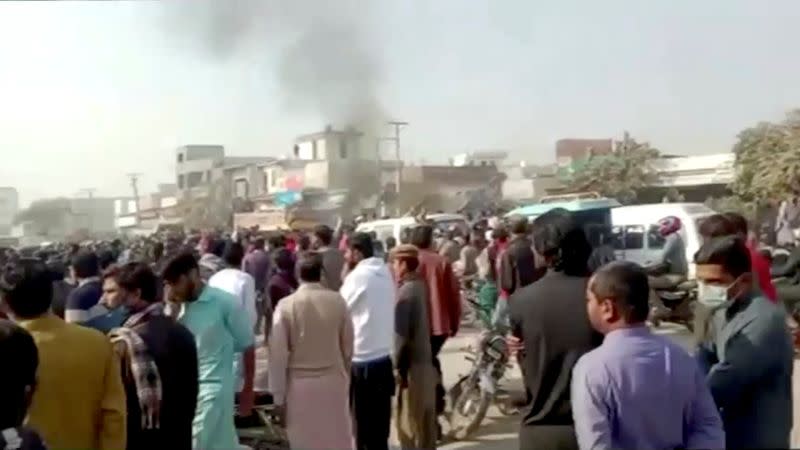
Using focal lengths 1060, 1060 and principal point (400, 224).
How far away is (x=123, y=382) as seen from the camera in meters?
4.20

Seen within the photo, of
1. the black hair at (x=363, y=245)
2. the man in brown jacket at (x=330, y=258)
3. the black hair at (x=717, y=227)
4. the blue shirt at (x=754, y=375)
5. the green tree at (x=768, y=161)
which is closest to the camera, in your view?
the blue shirt at (x=754, y=375)

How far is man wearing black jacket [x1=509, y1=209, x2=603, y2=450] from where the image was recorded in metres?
4.05

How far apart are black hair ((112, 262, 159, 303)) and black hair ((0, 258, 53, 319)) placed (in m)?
0.50

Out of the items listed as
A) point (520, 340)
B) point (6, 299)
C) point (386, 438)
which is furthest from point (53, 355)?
point (386, 438)

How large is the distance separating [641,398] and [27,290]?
2228mm

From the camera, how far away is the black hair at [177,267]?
5.15 m

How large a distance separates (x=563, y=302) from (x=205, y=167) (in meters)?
85.9

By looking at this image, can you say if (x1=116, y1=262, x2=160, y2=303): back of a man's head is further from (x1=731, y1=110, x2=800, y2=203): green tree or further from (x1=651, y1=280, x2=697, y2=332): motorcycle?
(x1=731, y1=110, x2=800, y2=203): green tree

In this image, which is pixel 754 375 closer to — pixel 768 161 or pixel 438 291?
pixel 438 291

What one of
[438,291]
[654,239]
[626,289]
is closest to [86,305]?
[438,291]

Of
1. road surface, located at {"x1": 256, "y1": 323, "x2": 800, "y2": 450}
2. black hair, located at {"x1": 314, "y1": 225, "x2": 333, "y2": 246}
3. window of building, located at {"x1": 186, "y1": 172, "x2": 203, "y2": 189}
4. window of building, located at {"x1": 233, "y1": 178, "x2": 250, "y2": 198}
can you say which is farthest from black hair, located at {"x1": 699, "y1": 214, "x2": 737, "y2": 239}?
window of building, located at {"x1": 186, "y1": 172, "x2": 203, "y2": 189}

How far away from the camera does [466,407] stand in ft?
26.8

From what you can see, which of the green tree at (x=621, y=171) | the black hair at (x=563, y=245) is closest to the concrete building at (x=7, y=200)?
the green tree at (x=621, y=171)

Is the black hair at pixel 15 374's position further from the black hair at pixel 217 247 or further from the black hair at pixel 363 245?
the black hair at pixel 217 247
